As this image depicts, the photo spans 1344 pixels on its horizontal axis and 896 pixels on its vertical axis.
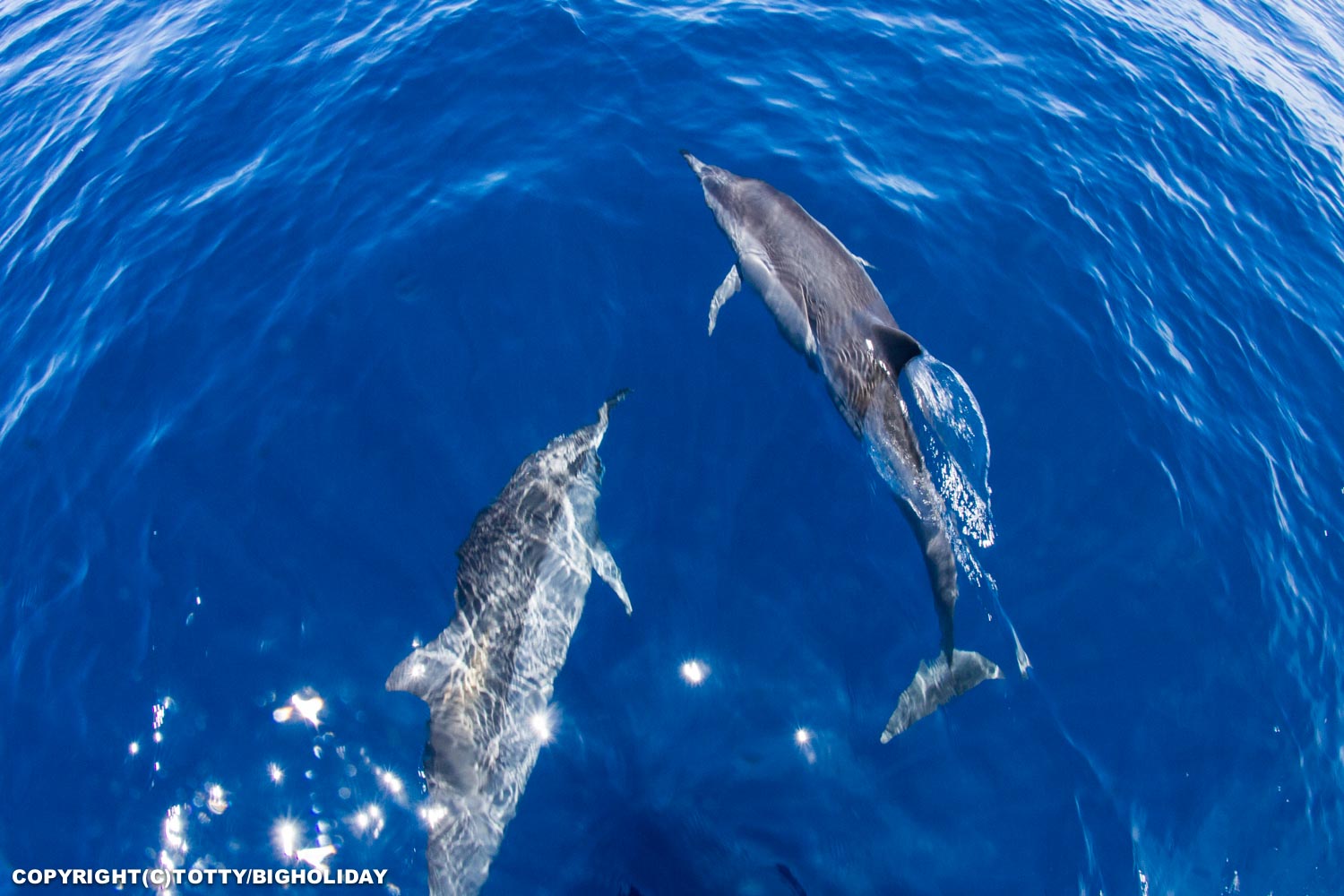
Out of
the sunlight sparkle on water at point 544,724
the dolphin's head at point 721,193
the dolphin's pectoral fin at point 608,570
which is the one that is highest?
the dolphin's head at point 721,193

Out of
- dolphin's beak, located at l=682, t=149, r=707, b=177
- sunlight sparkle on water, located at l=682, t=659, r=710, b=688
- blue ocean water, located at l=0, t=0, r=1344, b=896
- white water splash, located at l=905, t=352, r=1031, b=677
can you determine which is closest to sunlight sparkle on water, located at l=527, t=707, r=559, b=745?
blue ocean water, located at l=0, t=0, r=1344, b=896

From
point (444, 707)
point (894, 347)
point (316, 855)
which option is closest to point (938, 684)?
point (894, 347)

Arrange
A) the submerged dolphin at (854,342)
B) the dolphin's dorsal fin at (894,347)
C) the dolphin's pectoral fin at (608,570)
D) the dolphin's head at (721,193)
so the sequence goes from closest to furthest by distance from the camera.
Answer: the submerged dolphin at (854,342)
the dolphin's dorsal fin at (894,347)
the dolphin's pectoral fin at (608,570)
the dolphin's head at (721,193)

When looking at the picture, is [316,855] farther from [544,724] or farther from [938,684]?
[938,684]

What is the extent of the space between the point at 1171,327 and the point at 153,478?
17579mm

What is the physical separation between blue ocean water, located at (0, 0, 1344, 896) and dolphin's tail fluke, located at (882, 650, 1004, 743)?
0.23 m

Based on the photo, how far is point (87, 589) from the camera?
1011 centimetres

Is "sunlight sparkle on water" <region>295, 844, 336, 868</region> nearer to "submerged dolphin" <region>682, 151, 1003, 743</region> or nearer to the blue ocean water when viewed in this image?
the blue ocean water

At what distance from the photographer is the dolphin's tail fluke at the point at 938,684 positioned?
29.4 ft

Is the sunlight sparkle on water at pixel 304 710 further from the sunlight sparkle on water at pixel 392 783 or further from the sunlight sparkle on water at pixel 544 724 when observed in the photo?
the sunlight sparkle on water at pixel 544 724

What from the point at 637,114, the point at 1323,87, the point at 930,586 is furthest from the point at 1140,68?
the point at 930,586

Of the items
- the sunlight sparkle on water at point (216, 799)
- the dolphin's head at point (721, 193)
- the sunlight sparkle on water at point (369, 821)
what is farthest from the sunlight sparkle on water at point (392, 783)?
the dolphin's head at point (721, 193)

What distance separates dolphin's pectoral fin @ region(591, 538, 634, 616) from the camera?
9727 millimetres

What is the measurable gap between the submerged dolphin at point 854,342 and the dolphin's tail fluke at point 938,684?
11 mm
